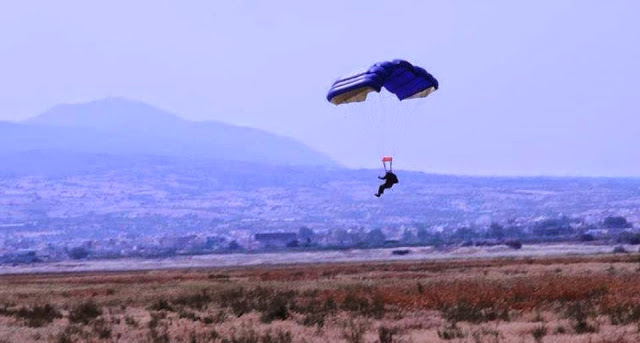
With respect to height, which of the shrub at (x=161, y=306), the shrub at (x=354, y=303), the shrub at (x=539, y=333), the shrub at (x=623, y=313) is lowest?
the shrub at (x=161, y=306)

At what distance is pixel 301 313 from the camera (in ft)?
103

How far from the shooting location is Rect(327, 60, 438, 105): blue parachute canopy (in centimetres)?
→ 2928

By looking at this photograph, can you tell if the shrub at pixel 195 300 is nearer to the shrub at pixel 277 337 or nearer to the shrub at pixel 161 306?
the shrub at pixel 161 306

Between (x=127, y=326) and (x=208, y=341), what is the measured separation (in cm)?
508

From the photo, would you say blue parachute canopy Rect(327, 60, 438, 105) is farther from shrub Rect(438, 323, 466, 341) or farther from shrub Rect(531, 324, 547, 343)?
shrub Rect(531, 324, 547, 343)

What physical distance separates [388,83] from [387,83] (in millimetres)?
31

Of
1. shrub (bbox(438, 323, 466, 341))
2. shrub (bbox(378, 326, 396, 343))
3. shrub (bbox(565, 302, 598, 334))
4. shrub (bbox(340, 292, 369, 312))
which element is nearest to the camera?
shrub (bbox(378, 326, 396, 343))

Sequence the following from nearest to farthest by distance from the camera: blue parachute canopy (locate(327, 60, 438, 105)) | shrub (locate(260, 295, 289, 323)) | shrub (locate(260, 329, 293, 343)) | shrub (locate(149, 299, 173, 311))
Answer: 1. shrub (locate(260, 329, 293, 343))
2. blue parachute canopy (locate(327, 60, 438, 105))
3. shrub (locate(260, 295, 289, 323))
4. shrub (locate(149, 299, 173, 311))

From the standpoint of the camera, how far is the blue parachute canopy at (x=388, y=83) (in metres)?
29.3

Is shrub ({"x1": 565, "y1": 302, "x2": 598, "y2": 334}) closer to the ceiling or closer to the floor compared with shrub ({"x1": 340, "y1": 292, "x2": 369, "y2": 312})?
closer to the ceiling

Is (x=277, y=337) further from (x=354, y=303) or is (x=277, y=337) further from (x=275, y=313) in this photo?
(x=354, y=303)

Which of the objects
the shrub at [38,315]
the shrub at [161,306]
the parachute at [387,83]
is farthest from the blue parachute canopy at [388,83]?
the shrub at [38,315]

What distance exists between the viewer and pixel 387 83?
103 feet

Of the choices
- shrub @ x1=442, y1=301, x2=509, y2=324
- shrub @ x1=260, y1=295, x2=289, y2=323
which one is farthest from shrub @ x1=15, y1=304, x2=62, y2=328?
shrub @ x1=442, y1=301, x2=509, y2=324
